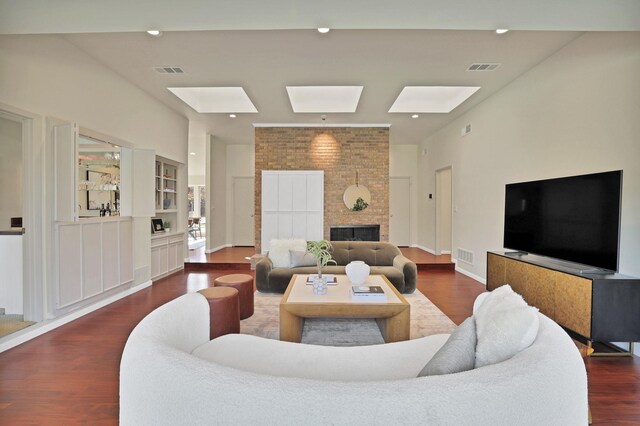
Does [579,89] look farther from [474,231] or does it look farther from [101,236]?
[101,236]

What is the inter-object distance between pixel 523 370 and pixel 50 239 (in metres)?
4.25

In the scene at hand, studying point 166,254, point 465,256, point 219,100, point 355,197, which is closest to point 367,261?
point 355,197

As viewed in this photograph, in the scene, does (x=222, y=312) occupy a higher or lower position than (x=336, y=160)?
lower

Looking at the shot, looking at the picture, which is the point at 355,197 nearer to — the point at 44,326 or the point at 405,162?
the point at 405,162

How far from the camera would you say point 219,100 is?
604 centimetres

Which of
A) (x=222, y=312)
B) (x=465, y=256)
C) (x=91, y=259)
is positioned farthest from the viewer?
(x=465, y=256)

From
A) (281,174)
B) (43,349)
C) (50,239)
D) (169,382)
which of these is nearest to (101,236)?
(50,239)

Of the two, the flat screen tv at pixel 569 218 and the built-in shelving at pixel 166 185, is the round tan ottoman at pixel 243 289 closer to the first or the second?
the built-in shelving at pixel 166 185

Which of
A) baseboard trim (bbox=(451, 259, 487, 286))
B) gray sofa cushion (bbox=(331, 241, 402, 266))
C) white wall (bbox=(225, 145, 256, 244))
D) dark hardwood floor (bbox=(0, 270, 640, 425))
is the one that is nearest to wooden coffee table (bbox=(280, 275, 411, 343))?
dark hardwood floor (bbox=(0, 270, 640, 425))

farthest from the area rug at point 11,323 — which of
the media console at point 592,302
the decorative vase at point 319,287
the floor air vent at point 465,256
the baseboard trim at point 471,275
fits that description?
the floor air vent at point 465,256

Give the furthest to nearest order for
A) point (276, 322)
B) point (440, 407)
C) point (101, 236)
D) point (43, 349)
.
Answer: point (101, 236) → point (276, 322) → point (43, 349) → point (440, 407)

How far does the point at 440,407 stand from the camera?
2.84 feet

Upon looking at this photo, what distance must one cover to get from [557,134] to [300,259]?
11.7ft

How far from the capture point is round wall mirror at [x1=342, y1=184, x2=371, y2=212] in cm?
679
